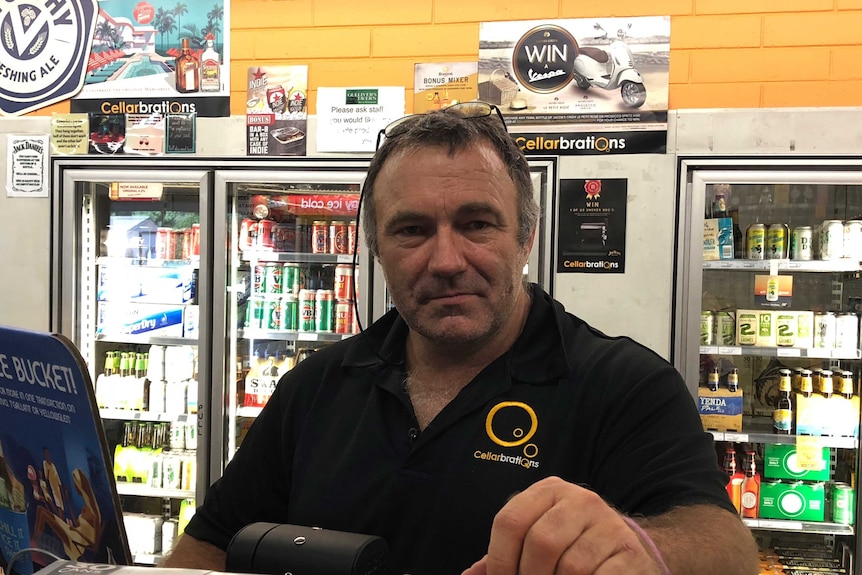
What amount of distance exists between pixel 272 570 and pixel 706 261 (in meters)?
2.67

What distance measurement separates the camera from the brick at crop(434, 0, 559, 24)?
3072mm

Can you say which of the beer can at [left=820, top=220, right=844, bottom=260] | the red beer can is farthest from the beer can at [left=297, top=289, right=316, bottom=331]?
the beer can at [left=820, top=220, right=844, bottom=260]

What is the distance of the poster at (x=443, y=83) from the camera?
3143mm

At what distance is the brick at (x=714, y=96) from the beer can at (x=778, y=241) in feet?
1.91

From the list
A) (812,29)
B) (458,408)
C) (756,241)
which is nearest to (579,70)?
(812,29)

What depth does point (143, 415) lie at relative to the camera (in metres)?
3.36

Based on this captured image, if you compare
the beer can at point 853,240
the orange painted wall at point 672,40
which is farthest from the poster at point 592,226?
the beer can at point 853,240

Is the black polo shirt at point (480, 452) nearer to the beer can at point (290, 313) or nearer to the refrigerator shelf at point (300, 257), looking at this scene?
the refrigerator shelf at point (300, 257)

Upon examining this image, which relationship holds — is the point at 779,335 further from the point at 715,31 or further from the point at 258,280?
the point at 258,280

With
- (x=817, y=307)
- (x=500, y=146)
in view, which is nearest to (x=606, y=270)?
(x=817, y=307)

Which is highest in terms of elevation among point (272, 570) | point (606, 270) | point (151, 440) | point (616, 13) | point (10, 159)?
point (616, 13)

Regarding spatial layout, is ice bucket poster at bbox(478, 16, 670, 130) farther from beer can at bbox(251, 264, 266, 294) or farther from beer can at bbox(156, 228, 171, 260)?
beer can at bbox(156, 228, 171, 260)

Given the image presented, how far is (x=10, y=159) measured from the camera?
3.40 m

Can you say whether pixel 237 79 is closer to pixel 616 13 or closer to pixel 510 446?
pixel 616 13
